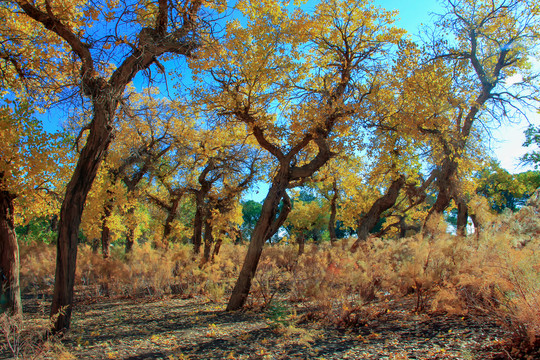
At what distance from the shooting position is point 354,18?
781 cm

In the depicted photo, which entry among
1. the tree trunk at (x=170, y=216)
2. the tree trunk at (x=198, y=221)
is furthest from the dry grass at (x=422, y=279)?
the tree trunk at (x=170, y=216)

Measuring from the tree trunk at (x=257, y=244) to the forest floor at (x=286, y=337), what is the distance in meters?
0.52

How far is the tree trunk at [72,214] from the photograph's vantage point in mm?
5348

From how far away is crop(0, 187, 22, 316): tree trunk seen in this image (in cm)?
632

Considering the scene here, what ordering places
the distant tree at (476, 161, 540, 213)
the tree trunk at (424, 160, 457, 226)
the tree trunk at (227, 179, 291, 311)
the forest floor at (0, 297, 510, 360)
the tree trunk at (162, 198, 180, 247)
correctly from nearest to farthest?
1. the forest floor at (0, 297, 510, 360)
2. the tree trunk at (227, 179, 291, 311)
3. the tree trunk at (424, 160, 457, 226)
4. the tree trunk at (162, 198, 180, 247)
5. the distant tree at (476, 161, 540, 213)

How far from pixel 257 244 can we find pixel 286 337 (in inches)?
123

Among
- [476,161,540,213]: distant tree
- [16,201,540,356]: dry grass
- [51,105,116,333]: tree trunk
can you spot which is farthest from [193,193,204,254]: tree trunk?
[476,161,540,213]: distant tree

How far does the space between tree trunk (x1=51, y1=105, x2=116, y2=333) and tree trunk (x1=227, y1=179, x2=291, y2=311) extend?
3307 millimetres

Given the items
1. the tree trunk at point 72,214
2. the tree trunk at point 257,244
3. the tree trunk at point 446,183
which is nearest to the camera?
the tree trunk at point 72,214

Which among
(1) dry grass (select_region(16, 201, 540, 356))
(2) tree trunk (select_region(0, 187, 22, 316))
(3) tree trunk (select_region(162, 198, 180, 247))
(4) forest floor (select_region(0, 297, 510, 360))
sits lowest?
(4) forest floor (select_region(0, 297, 510, 360))

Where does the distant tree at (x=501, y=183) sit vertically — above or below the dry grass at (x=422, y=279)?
above

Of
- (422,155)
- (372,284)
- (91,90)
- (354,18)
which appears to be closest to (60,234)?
(91,90)

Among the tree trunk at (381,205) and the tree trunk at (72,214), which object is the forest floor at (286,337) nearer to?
the tree trunk at (72,214)

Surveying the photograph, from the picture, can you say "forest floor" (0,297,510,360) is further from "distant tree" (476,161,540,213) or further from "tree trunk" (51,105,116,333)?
"distant tree" (476,161,540,213)
